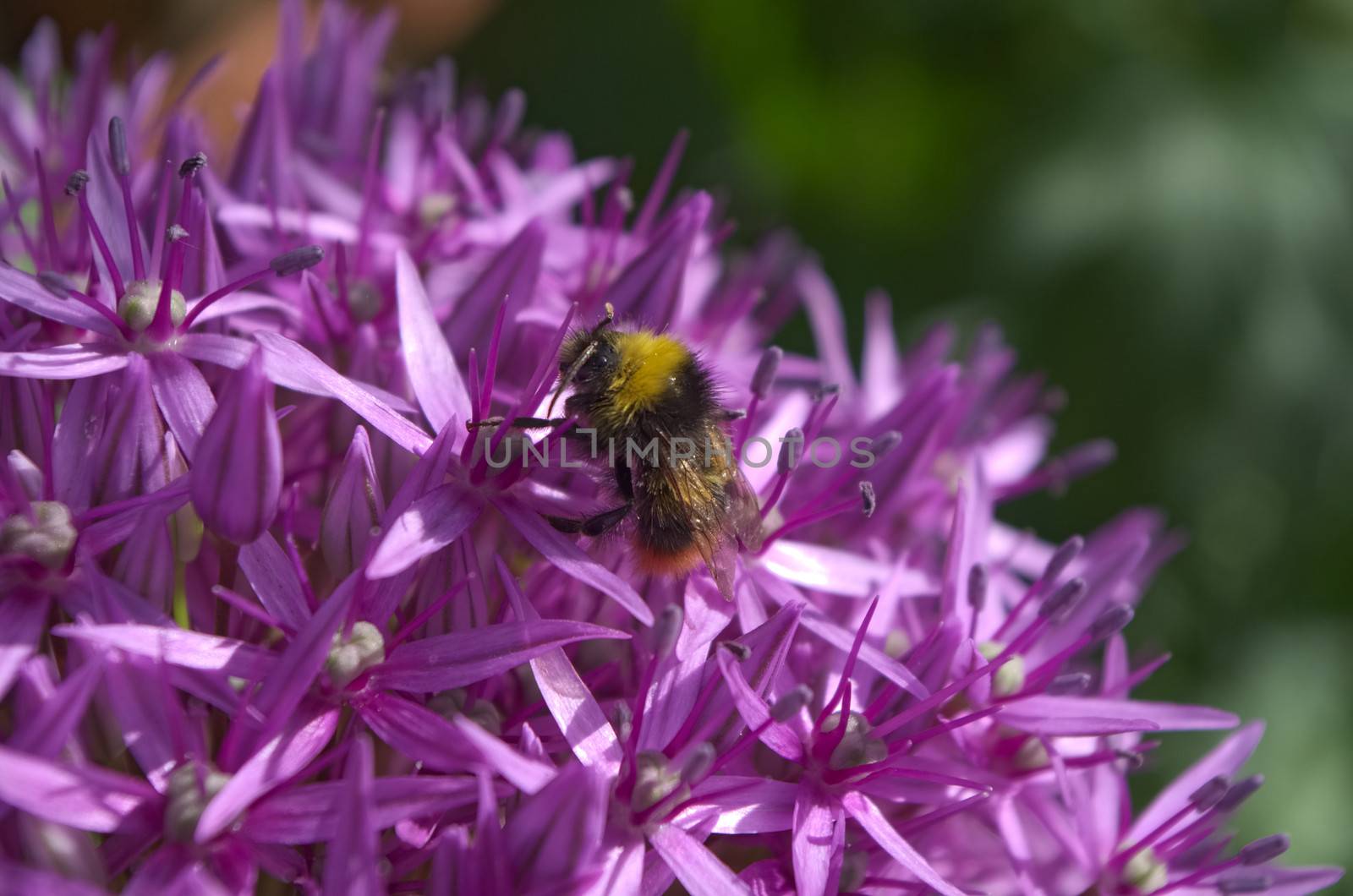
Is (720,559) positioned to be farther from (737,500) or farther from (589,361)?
(589,361)

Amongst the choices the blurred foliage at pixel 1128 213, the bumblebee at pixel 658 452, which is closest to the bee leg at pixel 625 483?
the bumblebee at pixel 658 452

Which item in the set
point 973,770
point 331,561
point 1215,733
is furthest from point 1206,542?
point 331,561

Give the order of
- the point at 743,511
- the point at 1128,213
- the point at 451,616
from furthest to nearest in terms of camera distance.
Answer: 1. the point at 1128,213
2. the point at 743,511
3. the point at 451,616

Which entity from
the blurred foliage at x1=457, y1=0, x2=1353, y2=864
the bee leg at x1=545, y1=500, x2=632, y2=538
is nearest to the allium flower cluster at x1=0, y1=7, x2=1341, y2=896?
the bee leg at x1=545, y1=500, x2=632, y2=538

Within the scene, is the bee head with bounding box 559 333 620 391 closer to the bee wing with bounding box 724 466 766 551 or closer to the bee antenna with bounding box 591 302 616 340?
the bee antenna with bounding box 591 302 616 340

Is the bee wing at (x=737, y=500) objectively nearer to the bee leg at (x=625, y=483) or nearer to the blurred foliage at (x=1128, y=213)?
the bee leg at (x=625, y=483)

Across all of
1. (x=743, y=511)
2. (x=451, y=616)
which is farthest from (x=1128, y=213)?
(x=451, y=616)

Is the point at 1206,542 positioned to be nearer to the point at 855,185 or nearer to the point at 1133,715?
the point at 855,185
